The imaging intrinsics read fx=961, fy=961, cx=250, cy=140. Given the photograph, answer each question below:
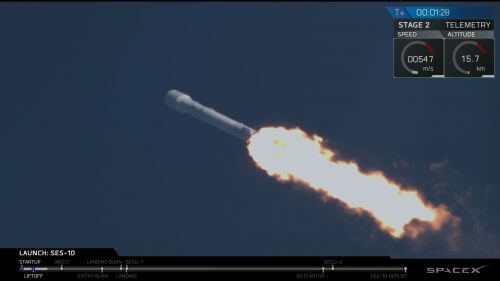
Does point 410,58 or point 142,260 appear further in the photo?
point 410,58

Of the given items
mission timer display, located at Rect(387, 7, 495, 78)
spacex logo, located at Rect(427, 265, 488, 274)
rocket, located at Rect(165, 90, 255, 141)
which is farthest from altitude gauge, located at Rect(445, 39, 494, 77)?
rocket, located at Rect(165, 90, 255, 141)

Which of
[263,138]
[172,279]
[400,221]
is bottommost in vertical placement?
[172,279]

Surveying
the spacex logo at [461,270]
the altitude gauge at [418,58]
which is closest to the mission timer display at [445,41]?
the altitude gauge at [418,58]

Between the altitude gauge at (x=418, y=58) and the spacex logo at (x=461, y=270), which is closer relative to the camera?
the spacex logo at (x=461, y=270)

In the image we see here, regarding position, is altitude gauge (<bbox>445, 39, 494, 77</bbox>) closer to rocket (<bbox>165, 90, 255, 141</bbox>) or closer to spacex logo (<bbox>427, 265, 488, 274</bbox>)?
spacex logo (<bbox>427, 265, 488, 274</bbox>)

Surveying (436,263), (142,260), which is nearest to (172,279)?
(142,260)

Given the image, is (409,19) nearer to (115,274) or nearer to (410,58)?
(410,58)

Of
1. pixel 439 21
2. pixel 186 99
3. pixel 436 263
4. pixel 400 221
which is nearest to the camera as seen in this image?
pixel 436 263

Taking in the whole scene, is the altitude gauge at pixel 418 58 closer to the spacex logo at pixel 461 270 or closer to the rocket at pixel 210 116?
the spacex logo at pixel 461 270
